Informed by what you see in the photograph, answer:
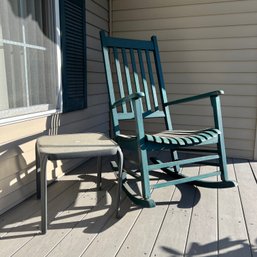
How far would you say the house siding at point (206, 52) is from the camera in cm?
263

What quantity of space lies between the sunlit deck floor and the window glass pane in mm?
648

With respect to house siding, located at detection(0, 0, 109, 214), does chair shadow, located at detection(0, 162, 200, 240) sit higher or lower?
lower

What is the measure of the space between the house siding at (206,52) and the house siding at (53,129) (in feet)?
1.59

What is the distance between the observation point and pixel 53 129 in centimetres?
206

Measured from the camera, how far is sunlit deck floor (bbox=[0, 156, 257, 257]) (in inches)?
51.3

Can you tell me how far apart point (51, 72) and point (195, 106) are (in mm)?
1579

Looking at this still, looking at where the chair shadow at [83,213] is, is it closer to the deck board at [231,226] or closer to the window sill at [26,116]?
the deck board at [231,226]

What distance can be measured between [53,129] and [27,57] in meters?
0.57

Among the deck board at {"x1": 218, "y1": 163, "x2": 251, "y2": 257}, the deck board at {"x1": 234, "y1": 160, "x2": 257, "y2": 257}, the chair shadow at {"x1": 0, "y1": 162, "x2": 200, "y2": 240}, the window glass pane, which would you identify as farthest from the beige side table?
the deck board at {"x1": 234, "y1": 160, "x2": 257, "y2": 257}

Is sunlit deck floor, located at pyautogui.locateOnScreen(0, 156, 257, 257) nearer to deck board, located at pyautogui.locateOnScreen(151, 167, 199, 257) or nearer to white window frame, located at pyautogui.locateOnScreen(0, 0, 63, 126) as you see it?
deck board, located at pyautogui.locateOnScreen(151, 167, 199, 257)

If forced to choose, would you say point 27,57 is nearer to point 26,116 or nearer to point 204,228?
point 26,116

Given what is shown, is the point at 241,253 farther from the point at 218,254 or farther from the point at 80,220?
the point at 80,220

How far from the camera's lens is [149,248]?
1312 millimetres

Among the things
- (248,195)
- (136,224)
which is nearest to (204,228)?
(136,224)
